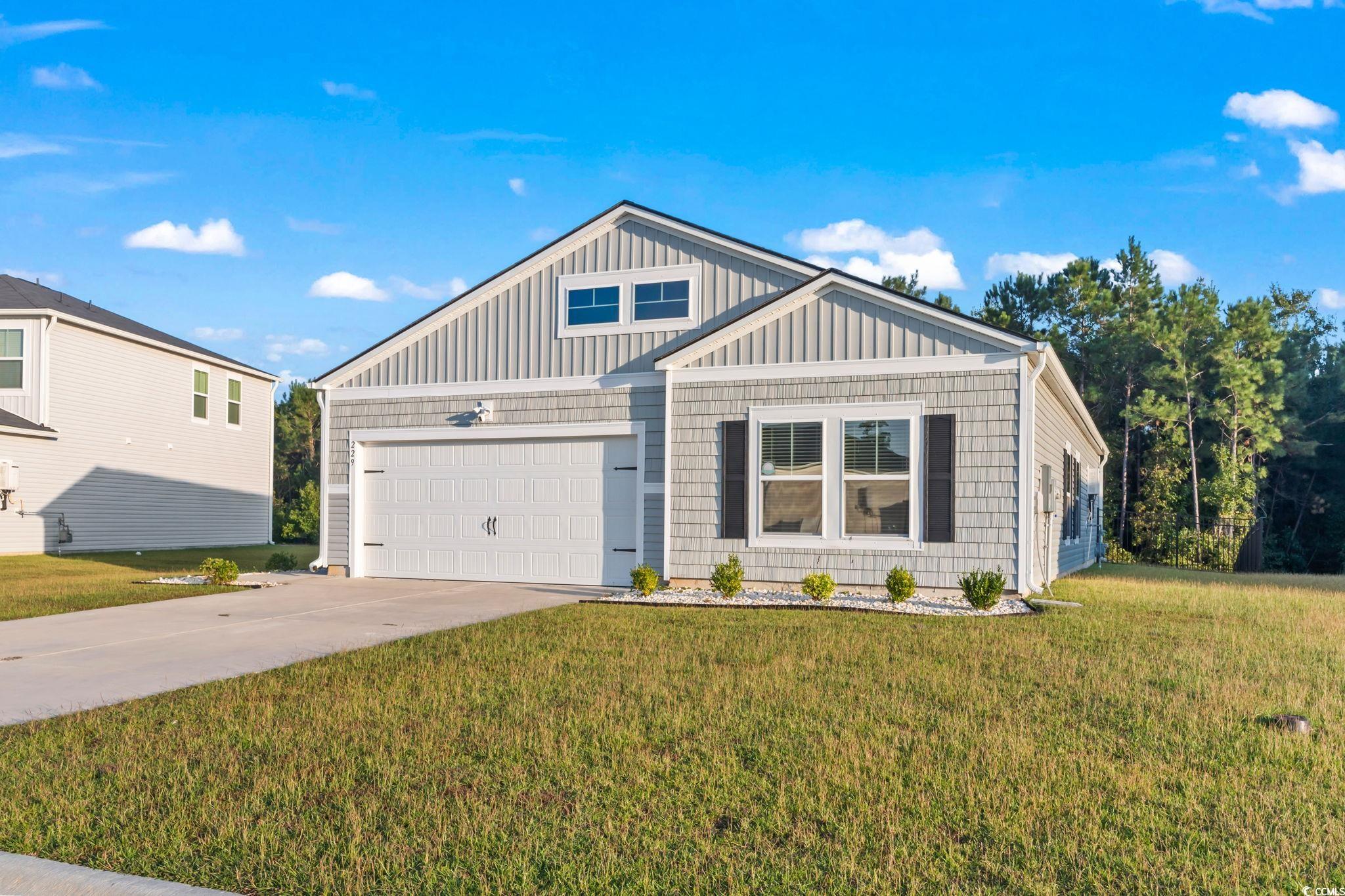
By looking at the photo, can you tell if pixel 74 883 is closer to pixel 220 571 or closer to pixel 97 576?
pixel 220 571

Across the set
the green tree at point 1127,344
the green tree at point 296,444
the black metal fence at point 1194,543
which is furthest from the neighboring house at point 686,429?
the green tree at point 296,444

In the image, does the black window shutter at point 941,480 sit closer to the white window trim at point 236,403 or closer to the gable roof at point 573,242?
the gable roof at point 573,242

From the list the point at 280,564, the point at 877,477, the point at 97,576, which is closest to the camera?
the point at 877,477

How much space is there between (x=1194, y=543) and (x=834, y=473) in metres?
18.7

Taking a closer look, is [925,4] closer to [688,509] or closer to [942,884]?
[688,509]

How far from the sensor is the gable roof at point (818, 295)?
1117 cm

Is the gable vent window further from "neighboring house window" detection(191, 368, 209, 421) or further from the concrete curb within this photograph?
"neighboring house window" detection(191, 368, 209, 421)

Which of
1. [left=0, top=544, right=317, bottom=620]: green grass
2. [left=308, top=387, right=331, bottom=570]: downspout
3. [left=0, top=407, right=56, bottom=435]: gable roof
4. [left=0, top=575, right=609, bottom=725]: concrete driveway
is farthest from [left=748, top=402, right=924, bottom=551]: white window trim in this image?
[left=0, top=407, right=56, bottom=435]: gable roof

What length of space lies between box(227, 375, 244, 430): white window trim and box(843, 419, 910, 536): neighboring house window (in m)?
18.7

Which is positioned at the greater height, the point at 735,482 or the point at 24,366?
the point at 24,366

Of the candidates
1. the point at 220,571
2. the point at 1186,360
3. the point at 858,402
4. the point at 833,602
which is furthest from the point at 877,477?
the point at 1186,360

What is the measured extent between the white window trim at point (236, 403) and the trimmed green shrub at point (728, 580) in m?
17.8

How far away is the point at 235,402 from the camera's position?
2478 centimetres

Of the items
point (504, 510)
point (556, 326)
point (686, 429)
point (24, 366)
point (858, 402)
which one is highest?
point (556, 326)
